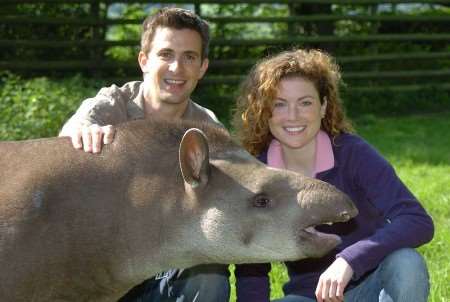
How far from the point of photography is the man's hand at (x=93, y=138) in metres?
3.75

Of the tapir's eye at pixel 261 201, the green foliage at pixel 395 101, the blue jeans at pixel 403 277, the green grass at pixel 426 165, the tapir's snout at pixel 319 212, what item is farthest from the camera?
the green foliage at pixel 395 101

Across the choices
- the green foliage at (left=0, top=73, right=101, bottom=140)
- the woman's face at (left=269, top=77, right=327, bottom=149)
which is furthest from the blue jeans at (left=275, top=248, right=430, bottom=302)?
the green foliage at (left=0, top=73, right=101, bottom=140)

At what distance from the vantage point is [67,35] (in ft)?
41.2

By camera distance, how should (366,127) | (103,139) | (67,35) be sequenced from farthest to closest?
(67,35), (366,127), (103,139)

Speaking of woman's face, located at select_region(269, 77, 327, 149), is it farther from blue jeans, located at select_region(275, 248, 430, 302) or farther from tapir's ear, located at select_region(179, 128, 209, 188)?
tapir's ear, located at select_region(179, 128, 209, 188)

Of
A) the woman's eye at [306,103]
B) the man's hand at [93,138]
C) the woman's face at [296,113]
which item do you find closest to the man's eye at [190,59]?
the woman's face at [296,113]

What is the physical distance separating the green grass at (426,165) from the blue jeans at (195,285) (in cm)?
90

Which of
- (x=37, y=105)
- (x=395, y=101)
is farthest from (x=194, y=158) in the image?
(x=395, y=101)

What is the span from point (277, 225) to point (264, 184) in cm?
18

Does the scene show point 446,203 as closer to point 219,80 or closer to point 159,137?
point 159,137

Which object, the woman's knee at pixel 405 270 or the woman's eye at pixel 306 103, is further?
the woman's eye at pixel 306 103

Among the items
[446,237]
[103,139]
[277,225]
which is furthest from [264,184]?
[446,237]

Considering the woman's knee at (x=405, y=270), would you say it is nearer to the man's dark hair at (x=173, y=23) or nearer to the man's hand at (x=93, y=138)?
the man's hand at (x=93, y=138)

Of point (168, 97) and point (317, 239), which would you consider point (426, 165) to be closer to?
point (168, 97)
